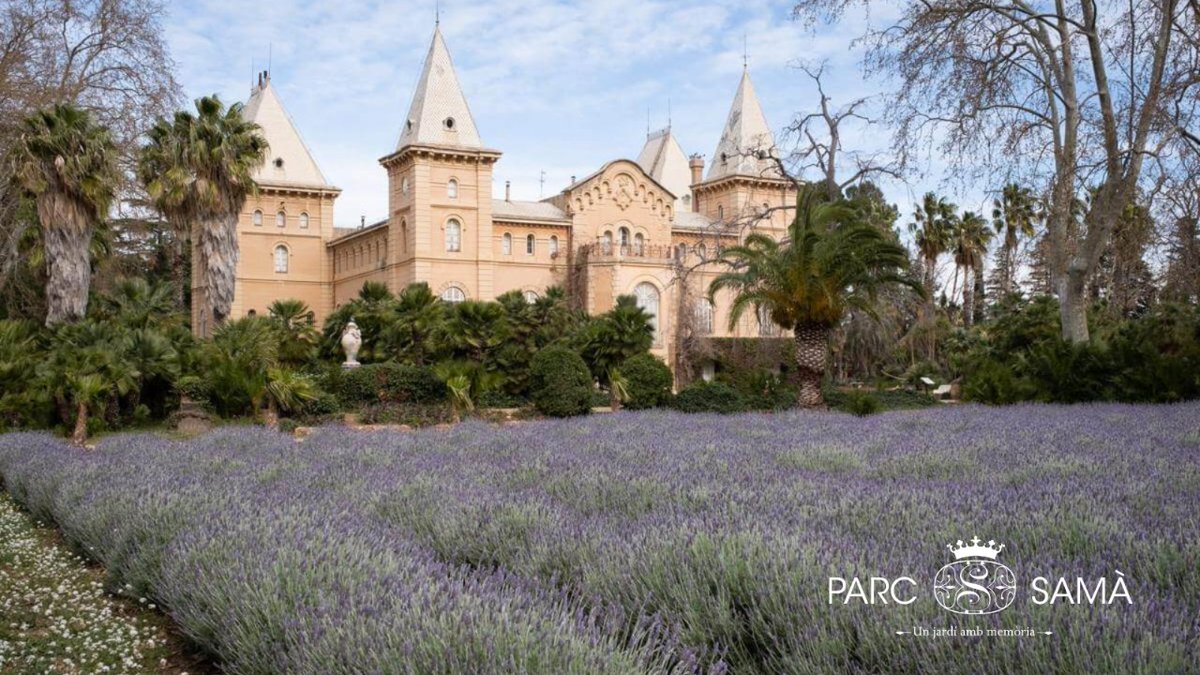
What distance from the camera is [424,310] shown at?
2262cm

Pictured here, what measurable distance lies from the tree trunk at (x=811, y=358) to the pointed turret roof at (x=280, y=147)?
38640 millimetres

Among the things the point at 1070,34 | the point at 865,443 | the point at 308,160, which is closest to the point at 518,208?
the point at 308,160

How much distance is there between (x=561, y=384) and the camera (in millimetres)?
19234

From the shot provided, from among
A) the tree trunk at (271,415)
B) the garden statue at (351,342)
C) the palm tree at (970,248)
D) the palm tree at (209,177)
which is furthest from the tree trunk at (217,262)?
the palm tree at (970,248)

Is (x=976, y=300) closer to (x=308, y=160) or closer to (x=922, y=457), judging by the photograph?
(x=308, y=160)

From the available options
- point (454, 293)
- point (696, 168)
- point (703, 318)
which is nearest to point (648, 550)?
point (703, 318)

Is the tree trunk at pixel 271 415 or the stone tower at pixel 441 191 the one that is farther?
the stone tower at pixel 441 191

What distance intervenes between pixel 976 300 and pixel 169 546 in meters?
50.7

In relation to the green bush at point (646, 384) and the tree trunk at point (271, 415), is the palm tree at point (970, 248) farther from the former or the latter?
→ the tree trunk at point (271, 415)

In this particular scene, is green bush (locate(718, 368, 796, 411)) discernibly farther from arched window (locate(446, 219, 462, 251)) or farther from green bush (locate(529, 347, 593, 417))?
arched window (locate(446, 219, 462, 251))

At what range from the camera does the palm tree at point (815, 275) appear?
19.2 metres

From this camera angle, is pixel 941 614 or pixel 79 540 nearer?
pixel 941 614

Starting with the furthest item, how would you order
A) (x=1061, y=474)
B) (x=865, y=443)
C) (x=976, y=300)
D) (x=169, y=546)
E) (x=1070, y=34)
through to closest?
(x=976, y=300) → (x=1070, y=34) → (x=865, y=443) → (x=1061, y=474) → (x=169, y=546)

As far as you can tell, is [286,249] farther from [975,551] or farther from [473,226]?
[975,551]
